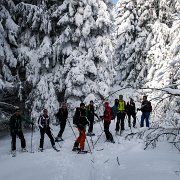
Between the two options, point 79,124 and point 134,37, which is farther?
point 134,37

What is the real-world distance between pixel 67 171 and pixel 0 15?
9.26 m

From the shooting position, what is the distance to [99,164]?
12.7m

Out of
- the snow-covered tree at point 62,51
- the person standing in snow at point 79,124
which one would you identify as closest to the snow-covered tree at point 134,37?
the snow-covered tree at point 62,51

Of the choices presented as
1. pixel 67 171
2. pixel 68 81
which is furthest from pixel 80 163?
pixel 68 81

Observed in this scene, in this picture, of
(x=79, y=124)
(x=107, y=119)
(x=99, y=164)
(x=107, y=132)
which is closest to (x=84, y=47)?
(x=107, y=119)

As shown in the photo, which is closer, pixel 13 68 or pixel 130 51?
pixel 13 68

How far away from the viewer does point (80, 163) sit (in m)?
12.9

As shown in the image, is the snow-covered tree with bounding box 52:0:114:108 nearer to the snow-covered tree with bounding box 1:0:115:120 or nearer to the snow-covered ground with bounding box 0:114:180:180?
the snow-covered tree with bounding box 1:0:115:120

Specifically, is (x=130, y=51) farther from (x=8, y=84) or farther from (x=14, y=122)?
(x=14, y=122)

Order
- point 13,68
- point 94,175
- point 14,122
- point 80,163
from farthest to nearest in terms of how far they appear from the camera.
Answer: point 13,68, point 14,122, point 80,163, point 94,175

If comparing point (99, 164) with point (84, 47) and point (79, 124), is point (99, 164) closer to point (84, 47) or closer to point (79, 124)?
point (79, 124)

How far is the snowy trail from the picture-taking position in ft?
38.1

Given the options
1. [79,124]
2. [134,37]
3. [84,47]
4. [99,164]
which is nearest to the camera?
[99,164]

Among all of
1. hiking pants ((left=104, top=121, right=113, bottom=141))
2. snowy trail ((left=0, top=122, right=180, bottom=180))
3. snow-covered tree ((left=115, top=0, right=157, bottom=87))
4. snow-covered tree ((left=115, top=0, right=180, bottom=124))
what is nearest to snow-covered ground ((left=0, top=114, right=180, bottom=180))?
snowy trail ((left=0, top=122, right=180, bottom=180))
